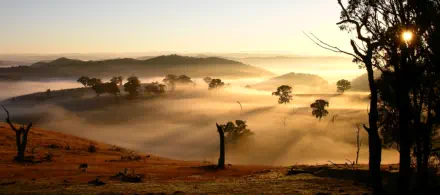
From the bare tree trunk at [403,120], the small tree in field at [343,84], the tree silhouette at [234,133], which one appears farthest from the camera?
the small tree in field at [343,84]

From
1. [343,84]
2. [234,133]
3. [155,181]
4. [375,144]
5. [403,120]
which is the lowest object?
[234,133]

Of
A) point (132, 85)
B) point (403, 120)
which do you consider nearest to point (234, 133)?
point (132, 85)

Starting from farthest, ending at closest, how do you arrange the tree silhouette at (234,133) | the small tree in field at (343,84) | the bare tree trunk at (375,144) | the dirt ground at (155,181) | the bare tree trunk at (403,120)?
1. the small tree in field at (343,84)
2. the tree silhouette at (234,133)
3. the dirt ground at (155,181)
4. the bare tree trunk at (375,144)
5. the bare tree trunk at (403,120)

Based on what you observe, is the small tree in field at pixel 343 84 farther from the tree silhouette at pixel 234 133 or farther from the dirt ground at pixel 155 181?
the dirt ground at pixel 155 181

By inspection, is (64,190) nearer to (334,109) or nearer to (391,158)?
(391,158)

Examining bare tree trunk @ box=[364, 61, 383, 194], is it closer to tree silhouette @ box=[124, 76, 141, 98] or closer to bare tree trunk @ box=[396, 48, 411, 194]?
bare tree trunk @ box=[396, 48, 411, 194]

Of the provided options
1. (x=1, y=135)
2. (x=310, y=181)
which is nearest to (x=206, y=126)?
(x=1, y=135)

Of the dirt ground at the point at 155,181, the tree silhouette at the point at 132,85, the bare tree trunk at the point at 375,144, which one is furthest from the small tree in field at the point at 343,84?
the bare tree trunk at the point at 375,144

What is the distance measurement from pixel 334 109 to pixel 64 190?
132 meters

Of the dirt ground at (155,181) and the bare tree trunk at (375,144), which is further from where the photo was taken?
the dirt ground at (155,181)

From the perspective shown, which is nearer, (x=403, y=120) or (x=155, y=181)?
(x=403, y=120)

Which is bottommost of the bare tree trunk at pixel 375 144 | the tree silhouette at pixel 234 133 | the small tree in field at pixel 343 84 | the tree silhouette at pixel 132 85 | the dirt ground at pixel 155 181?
the tree silhouette at pixel 234 133

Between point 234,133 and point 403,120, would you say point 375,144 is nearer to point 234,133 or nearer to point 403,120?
point 403,120

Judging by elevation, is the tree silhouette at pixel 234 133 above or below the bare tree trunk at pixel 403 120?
below
